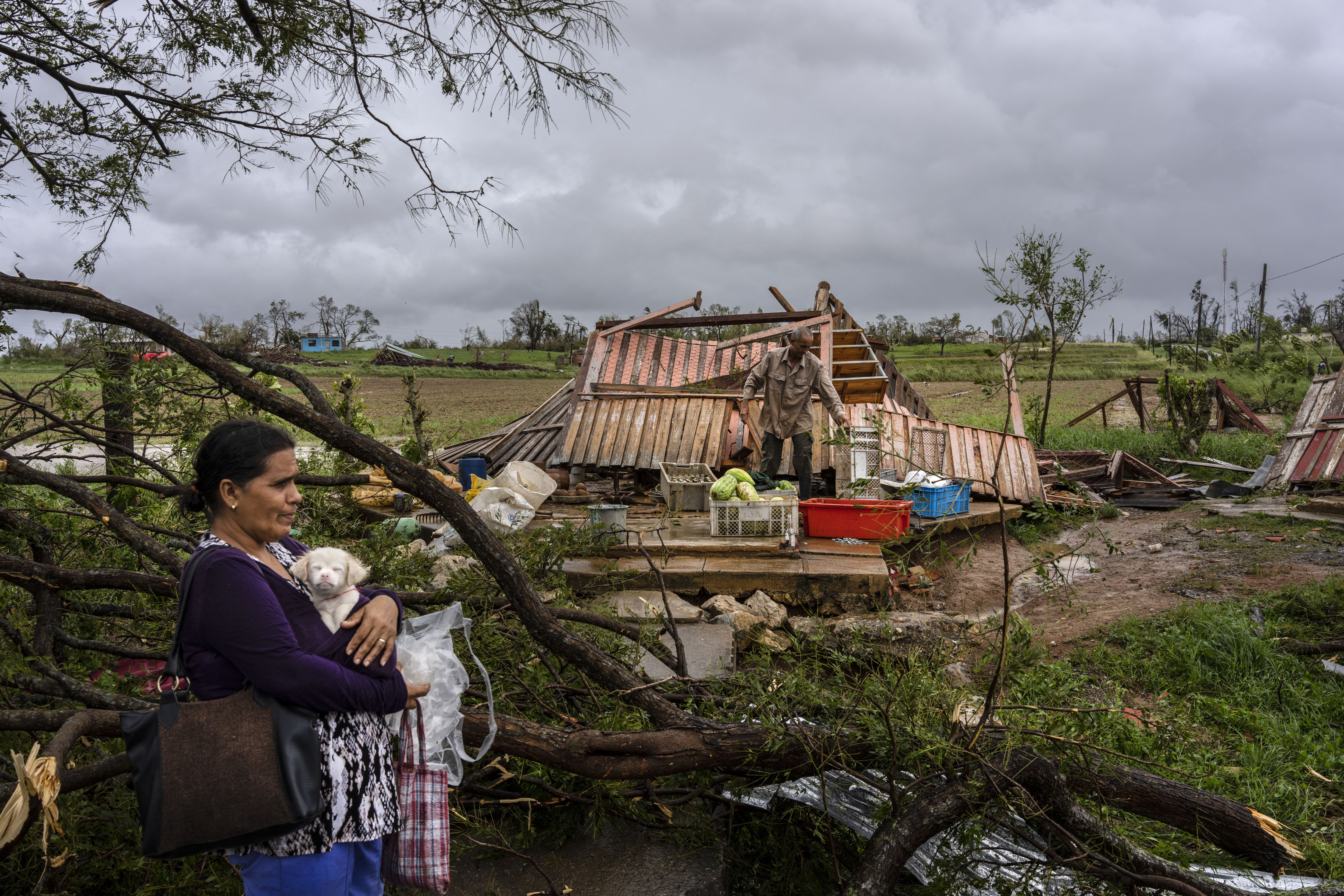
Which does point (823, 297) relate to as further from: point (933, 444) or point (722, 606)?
point (722, 606)

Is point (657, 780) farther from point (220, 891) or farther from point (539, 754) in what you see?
point (220, 891)

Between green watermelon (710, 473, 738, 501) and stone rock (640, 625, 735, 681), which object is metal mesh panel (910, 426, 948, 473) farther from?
stone rock (640, 625, 735, 681)

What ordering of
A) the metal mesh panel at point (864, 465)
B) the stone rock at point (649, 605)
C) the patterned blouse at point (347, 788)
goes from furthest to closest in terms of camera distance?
→ the metal mesh panel at point (864, 465), the stone rock at point (649, 605), the patterned blouse at point (347, 788)

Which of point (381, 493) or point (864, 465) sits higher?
point (864, 465)

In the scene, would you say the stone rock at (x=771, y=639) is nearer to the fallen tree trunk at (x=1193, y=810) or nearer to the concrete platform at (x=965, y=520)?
the concrete platform at (x=965, y=520)

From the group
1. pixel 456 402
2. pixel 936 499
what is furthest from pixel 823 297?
pixel 456 402

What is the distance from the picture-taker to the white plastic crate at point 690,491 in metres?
8.59

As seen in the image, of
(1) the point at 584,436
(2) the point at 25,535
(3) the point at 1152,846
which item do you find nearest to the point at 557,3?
(2) the point at 25,535

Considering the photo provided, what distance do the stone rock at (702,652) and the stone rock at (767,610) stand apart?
651mm

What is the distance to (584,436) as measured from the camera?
10188 mm

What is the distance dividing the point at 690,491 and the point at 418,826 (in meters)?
6.73

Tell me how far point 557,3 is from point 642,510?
228 inches

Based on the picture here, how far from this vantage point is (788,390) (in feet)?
27.6

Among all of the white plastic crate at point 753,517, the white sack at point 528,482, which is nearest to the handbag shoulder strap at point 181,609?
the white plastic crate at point 753,517
